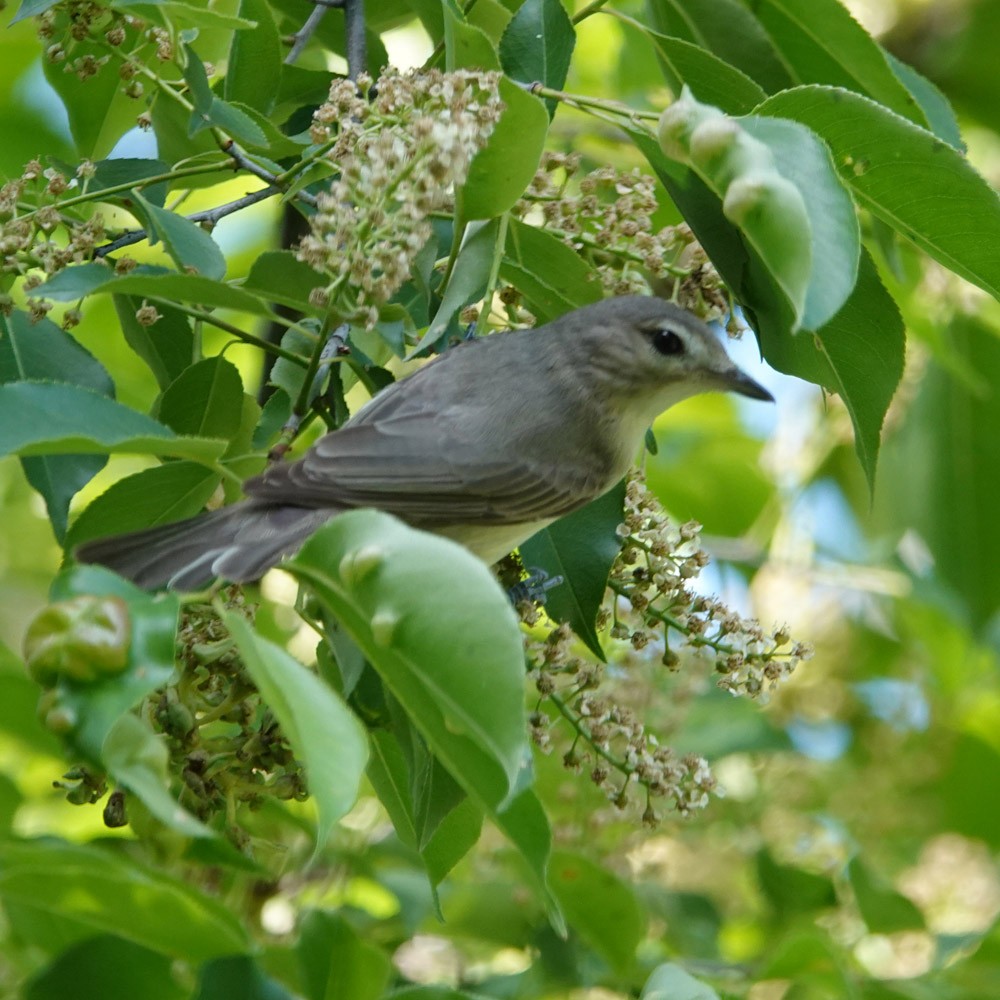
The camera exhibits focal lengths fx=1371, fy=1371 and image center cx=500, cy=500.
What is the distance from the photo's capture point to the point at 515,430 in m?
2.81

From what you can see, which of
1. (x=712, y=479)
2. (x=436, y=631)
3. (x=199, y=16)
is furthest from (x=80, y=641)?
(x=712, y=479)

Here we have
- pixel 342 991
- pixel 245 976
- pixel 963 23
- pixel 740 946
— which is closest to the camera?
pixel 245 976

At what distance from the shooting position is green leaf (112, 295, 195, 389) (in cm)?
236

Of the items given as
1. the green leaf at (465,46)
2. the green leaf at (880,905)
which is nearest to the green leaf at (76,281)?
the green leaf at (465,46)

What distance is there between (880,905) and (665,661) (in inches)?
43.8

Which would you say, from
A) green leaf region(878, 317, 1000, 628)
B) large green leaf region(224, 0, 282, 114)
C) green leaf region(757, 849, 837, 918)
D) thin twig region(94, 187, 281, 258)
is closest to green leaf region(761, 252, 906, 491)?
thin twig region(94, 187, 281, 258)

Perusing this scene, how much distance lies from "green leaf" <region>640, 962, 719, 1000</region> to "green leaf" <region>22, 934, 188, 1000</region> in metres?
0.68

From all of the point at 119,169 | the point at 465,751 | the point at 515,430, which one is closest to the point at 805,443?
the point at 515,430

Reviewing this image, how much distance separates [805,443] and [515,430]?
80.4 inches

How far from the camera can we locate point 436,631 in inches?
59.8

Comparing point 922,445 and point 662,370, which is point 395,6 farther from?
point 922,445

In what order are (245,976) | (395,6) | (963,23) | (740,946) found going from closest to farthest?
(245,976) → (395,6) → (740,946) → (963,23)

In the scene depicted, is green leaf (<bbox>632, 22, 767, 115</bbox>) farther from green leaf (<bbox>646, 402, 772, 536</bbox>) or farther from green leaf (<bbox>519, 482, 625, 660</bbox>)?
green leaf (<bbox>646, 402, 772, 536</bbox>)

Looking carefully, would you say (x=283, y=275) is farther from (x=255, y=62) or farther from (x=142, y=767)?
(x=142, y=767)
